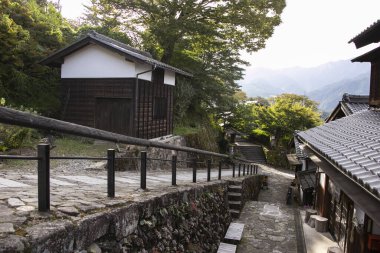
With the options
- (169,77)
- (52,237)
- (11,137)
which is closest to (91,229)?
(52,237)

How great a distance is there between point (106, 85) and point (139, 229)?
34.6 feet

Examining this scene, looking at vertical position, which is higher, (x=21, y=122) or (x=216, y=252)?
(x=21, y=122)

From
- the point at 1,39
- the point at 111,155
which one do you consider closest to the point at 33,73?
the point at 1,39

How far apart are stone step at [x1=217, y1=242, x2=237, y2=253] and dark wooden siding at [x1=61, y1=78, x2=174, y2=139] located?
23.9ft

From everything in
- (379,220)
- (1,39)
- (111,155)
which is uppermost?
(1,39)

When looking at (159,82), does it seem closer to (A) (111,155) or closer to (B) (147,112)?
(B) (147,112)

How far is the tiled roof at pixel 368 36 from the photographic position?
355 inches

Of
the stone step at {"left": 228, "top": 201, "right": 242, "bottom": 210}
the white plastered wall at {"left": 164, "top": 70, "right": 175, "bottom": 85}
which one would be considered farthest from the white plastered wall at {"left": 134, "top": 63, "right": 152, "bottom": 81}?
the stone step at {"left": 228, "top": 201, "right": 242, "bottom": 210}

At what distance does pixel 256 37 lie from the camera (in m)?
20.3

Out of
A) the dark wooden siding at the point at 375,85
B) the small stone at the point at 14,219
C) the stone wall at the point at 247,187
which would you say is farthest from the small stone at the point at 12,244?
the dark wooden siding at the point at 375,85

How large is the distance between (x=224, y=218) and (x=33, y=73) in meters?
11.2

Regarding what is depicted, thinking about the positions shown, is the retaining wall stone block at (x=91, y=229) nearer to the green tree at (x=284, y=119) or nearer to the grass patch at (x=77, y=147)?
the grass patch at (x=77, y=147)

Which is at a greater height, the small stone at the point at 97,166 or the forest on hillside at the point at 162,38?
the forest on hillside at the point at 162,38

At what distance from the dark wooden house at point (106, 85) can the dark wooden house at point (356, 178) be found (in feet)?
25.3
